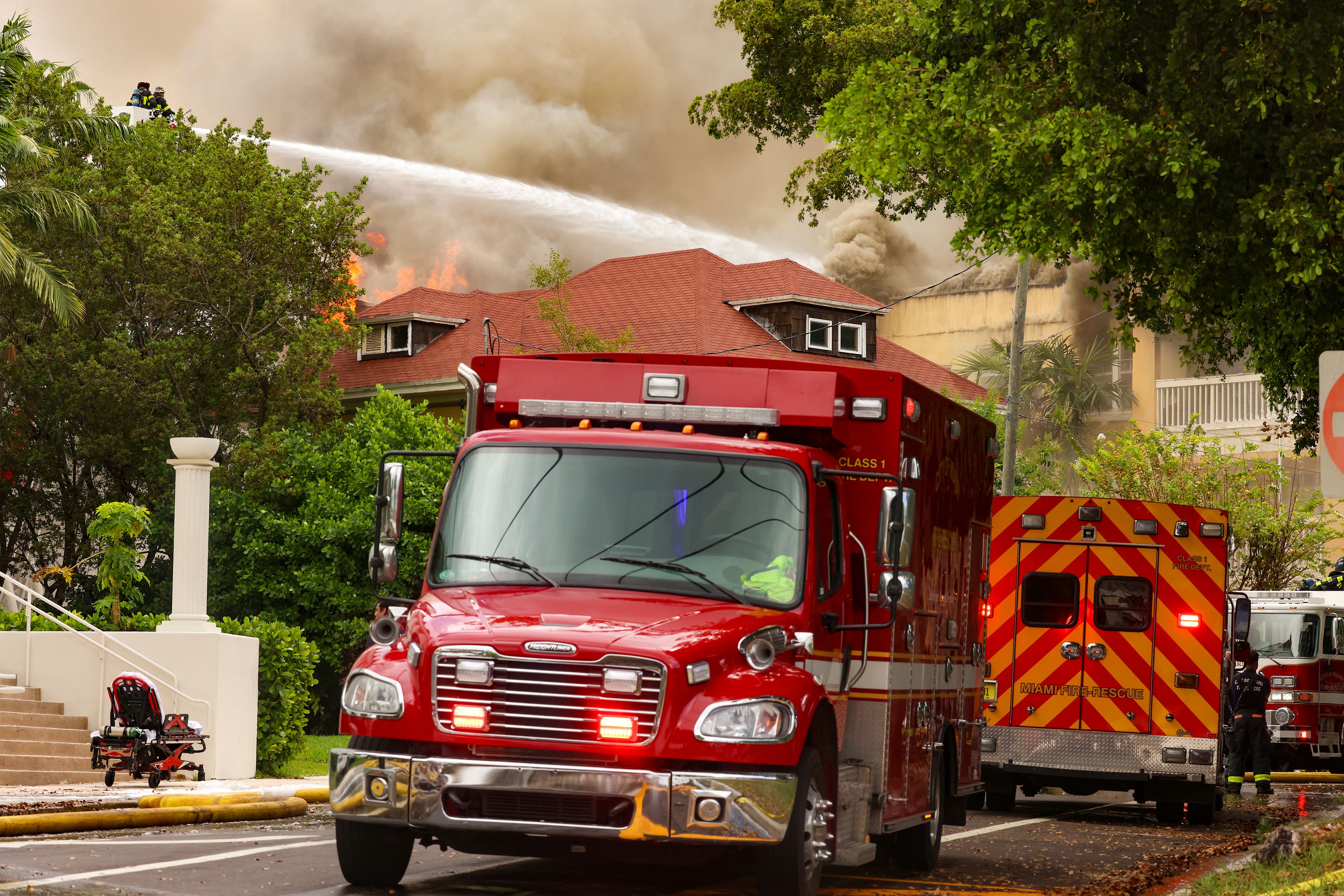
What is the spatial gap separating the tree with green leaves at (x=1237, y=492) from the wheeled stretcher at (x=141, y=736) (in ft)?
93.4

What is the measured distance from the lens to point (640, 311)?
4359 cm

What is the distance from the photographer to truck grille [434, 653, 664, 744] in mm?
8148

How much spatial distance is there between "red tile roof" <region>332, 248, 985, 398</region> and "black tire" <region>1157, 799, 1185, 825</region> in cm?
2362

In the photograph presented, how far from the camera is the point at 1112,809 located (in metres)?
19.9

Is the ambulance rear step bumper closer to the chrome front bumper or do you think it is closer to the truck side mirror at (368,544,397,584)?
the truck side mirror at (368,544,397,584)

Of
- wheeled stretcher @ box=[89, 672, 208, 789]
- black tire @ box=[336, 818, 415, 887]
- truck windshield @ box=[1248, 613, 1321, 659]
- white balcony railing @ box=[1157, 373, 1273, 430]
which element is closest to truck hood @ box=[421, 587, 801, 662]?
black tire @ box=[336, 818, 415, 887]

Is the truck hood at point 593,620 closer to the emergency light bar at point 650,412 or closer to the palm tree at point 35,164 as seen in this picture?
the emergency light bar at point 650,412

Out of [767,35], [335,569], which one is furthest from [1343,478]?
[335,569]

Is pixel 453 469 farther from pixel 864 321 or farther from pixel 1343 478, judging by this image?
pixel 864 321

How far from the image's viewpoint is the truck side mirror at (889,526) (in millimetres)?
8984

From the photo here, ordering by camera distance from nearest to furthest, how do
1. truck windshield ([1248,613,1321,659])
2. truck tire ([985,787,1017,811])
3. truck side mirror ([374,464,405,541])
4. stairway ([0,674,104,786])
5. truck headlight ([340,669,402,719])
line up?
truck headlight ([340,669,402,719]), truck side mirror ([374,464,405,541]), stairway ([0,674,104,786]), truck tire ([985,787,1017,811]), truck windshield ([1248,613,1321,659])

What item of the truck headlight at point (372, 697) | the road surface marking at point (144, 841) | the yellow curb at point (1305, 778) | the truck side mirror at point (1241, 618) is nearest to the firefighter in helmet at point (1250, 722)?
the truck side mirror at point (1241, 618)

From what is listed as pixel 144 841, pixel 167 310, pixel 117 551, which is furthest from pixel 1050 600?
pixel 167 310

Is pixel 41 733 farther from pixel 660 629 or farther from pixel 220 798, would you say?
pixel 660 629
